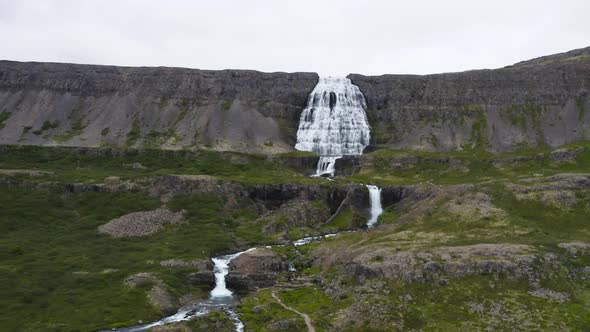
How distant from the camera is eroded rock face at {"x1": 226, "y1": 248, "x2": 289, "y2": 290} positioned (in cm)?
7481

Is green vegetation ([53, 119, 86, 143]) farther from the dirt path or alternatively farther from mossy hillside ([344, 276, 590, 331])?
mossy hillside ([344, 276, 590, 331])

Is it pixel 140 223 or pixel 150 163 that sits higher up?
pixel 150 163

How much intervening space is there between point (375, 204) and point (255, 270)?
47762mm

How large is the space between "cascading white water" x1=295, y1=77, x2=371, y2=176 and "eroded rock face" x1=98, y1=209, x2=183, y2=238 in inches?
2800

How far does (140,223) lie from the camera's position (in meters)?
101

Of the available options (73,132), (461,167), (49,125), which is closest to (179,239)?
(461,167)

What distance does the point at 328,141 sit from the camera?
575 ft

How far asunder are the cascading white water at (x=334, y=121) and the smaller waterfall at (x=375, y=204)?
146ft

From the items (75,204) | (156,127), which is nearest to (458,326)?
(75,204)

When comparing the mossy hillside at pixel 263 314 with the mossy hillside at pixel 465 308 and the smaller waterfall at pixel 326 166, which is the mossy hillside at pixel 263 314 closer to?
the mossy hillside at pixel 465 308

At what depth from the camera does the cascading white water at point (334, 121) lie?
6850 inches

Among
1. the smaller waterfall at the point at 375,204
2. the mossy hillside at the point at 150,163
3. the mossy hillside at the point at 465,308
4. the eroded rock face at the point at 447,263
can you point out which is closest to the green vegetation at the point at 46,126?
the mossy hillside at the point at 150,163

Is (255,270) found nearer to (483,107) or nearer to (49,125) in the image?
(49,125)

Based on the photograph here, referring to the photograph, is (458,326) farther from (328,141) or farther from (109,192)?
(328,141)
